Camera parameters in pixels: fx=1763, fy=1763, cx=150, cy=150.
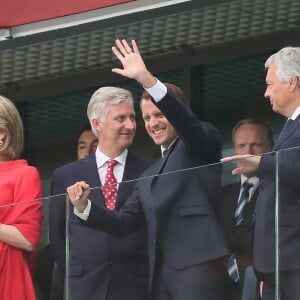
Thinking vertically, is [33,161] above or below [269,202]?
below

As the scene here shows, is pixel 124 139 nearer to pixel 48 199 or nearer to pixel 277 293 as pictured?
pixel 48 199

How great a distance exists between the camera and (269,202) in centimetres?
1084

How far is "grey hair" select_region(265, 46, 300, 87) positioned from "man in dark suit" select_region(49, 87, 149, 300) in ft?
4.02

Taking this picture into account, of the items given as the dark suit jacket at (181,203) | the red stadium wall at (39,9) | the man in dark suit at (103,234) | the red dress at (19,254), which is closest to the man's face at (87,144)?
the red stadium wall at (39,9)

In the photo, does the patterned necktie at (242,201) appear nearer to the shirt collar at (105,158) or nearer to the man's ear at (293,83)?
the man's ear at (293,83)

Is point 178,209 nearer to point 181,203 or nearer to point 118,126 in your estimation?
point 181,203

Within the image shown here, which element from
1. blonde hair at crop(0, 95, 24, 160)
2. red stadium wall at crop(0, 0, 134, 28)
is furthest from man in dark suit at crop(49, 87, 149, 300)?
red stadium wall at crop(0, 0, 134, 28)

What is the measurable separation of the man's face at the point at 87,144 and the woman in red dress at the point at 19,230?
5.37ft

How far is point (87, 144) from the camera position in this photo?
539 inches

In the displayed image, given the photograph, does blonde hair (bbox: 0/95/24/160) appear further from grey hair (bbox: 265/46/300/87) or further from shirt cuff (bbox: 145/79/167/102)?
grey hair (bbox: 265/46/300/87)

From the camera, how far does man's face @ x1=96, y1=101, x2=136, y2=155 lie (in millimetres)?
12211

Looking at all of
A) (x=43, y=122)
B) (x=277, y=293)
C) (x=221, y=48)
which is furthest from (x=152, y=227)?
(x=43, y=122)

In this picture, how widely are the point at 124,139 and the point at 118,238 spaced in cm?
103

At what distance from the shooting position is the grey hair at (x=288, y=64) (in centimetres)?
1113
